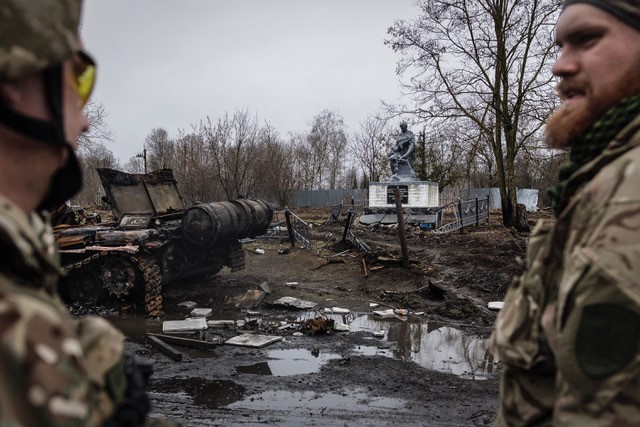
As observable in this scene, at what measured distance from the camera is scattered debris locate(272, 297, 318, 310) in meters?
9.75

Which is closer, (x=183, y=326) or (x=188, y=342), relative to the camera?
(x=188, y=342)

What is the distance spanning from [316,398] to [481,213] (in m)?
18.5

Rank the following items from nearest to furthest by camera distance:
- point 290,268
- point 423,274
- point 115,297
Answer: point 115,297 → point 423,274 → point 290,268

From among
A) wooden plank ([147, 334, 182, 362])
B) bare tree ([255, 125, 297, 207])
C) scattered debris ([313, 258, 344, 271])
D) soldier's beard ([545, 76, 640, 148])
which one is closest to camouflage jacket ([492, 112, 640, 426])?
soldier's beard ([545, 76, 640, 148])

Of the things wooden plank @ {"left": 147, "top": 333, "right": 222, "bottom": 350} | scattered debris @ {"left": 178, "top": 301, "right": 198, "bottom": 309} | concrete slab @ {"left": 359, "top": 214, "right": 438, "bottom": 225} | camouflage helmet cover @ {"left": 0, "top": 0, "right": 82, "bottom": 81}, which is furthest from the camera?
concrete slab @ {"left": 359, "top": 214, "right": 438, "bottom": 225}

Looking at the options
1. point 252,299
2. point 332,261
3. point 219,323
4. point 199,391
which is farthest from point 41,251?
point 332,261

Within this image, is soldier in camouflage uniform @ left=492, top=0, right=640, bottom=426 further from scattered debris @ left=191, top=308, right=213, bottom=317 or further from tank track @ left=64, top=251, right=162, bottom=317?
tank track @ left=64, top=251, right=162, bottom=317

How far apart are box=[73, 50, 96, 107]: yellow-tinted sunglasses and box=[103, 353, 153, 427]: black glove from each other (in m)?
0.59

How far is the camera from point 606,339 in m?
1.00

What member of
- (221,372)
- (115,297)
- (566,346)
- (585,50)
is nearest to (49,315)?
(566,346)

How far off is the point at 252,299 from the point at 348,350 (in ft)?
11.0

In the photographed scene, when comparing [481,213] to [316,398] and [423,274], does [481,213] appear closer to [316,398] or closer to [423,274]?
[423,274]

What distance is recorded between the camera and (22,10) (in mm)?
842

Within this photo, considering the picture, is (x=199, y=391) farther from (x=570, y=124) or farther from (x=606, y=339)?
(x=606, y=339)
